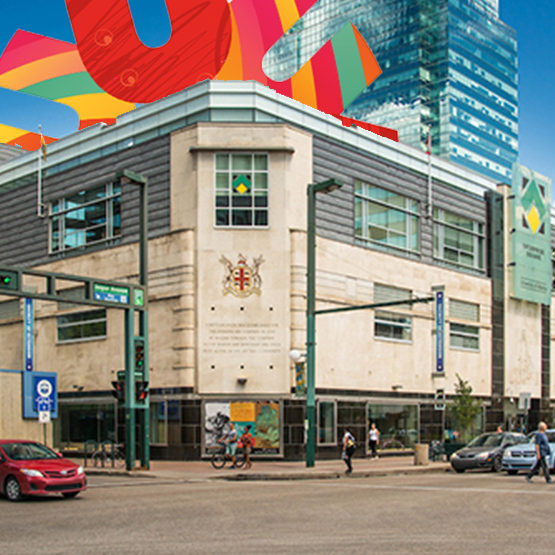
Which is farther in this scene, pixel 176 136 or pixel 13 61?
pixel 13 61

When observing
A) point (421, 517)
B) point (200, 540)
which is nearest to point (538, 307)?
point (421, 517)

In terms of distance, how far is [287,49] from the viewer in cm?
17825

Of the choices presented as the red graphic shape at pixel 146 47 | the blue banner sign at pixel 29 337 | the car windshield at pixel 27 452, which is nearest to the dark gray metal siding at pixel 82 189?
the blue banner sign at pixel 29 337

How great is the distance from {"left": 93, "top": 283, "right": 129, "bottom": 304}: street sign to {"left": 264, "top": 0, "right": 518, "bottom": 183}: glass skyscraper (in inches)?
4792

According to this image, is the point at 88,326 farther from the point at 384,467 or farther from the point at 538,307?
the point at 538,307

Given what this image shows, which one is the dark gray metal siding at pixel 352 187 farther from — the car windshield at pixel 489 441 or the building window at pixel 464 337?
the car windshield at pixel 489 441

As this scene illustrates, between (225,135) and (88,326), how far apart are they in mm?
11320

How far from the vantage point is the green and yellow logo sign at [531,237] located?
4544 centimetres

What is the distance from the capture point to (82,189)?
37938mm

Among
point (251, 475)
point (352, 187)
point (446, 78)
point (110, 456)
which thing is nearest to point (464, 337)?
point (352, 187)

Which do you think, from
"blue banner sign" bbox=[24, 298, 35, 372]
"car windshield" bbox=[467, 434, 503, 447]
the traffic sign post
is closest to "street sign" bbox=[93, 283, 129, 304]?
the traffic sign post

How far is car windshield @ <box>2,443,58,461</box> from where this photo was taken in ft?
56.5

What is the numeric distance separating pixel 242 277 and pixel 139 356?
23.8 feet
